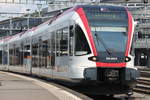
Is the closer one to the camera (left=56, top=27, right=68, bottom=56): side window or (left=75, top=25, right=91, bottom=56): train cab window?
(left=75, top=25, right=91, bottom=56): train cab window

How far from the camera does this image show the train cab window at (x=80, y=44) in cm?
1581

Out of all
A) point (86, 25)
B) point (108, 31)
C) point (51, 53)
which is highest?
point (86, 25)

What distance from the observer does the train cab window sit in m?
15.8

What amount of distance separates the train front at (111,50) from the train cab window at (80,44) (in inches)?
9.2

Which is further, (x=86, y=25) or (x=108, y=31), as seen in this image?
(x=108, y=31)

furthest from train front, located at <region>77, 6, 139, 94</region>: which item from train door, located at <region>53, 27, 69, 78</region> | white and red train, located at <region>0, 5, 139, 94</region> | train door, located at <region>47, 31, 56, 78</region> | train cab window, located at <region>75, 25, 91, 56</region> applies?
train door, located at <region>47, 31, 56, 78</region>

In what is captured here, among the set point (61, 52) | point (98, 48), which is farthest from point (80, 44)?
point (61, 52)

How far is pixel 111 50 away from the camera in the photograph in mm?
15828

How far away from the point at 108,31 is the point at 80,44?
121cm

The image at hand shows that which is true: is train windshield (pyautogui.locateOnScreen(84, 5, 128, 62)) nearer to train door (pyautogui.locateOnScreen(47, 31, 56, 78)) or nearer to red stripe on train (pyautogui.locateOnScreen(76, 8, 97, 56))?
red stripe on train (pyautogui.locateOnScreen(76, 8, 97, 56))

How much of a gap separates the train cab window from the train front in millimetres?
234

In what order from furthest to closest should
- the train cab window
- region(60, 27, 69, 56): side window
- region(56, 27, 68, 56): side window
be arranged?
region(56, 27, 68, 56): side window
region(60, 27, 69, 56): side window
the train cab window

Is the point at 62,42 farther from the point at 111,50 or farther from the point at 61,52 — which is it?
the point at 111,50

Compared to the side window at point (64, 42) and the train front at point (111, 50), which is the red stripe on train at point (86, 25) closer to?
the train front at point (111, 50)
